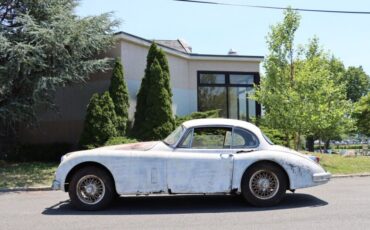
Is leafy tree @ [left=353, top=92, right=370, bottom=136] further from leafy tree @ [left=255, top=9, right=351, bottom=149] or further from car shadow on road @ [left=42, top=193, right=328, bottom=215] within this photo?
car shadow on road @ [left=42, top=193, right=328, bottom=215]

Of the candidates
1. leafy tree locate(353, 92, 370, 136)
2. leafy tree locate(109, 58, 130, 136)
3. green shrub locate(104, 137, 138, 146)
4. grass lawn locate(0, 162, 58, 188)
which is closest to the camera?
grass lawn locate(0, 162, 58, 188)

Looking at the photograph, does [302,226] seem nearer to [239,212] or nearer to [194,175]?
[239,212]

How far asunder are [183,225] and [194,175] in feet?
4.54

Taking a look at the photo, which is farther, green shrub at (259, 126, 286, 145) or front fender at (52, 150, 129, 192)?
green shrub at (259, 126, 286, 145)

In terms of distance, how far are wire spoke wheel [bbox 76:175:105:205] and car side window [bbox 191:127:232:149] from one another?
183 centimetres

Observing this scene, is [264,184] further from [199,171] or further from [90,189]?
[90,189]

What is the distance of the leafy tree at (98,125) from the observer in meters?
15.3

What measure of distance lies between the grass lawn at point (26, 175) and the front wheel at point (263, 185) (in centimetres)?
604

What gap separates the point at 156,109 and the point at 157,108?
5 centimetres

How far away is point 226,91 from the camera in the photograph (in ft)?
71.0

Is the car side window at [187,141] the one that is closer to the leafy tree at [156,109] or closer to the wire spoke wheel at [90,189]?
the wire spoke wheel at [90,189]

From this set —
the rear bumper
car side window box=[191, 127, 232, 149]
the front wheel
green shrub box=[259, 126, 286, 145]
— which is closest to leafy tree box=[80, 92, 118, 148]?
green shrub box=[259, 126, 286, 145]

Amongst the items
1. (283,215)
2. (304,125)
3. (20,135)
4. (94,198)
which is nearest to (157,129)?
(304,125)

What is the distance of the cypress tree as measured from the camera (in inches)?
638
